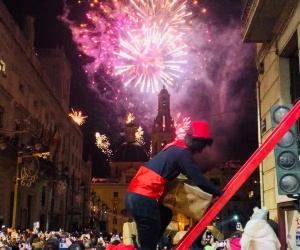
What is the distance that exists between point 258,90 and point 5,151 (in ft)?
69.6

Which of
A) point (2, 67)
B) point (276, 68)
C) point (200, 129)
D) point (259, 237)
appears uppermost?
point (2, 67)

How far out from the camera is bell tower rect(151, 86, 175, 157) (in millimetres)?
98625

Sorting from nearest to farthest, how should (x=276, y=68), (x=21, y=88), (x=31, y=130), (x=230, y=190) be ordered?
(x=230, y=190) < (x=276, y=68) < (x=21, y=88) < (x=31, y=130)

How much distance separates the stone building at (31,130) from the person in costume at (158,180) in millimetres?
22421

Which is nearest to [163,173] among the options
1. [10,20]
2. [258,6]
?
[258,6]

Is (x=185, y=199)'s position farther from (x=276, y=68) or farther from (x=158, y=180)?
(x=276, y=68)

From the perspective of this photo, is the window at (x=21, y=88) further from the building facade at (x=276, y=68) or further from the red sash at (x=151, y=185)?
the red sash at (x=151, y=185)

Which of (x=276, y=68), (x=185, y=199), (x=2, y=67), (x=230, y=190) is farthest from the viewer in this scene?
(x=2, y=67)

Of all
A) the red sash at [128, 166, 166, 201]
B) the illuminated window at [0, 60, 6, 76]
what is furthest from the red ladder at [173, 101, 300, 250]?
the illuminated window at [0, 60, 6, 76]

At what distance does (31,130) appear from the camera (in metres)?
37.8

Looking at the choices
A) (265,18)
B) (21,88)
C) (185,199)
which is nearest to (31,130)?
(21,88)

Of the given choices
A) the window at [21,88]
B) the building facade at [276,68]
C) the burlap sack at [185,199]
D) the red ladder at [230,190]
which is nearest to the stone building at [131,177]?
the window at [21,88]

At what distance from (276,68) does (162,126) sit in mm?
90171

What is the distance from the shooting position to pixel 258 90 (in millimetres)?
14727
